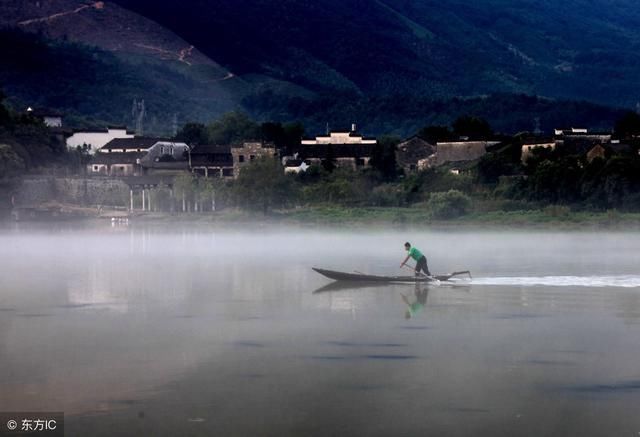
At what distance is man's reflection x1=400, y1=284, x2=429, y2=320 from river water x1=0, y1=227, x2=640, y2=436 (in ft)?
0.37

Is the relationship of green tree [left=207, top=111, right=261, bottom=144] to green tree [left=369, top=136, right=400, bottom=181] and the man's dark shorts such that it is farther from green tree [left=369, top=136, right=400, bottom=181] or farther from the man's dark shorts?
the man's dark shorts

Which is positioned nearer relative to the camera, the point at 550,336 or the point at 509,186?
the point at 550,336

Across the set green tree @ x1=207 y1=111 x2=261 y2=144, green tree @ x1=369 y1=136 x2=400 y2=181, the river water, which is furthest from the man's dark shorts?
green tree @ x1=207 y1=111 x2=261 y2=144

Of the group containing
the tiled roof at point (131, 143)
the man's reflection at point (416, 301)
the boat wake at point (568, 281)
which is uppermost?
the tiled roof at point (131, 143)

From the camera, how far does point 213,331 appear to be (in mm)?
27594

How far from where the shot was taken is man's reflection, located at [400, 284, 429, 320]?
30.9 metres

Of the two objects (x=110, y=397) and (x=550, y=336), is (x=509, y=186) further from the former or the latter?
(x=110, y=397)

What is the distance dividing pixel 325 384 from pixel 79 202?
78598 mm

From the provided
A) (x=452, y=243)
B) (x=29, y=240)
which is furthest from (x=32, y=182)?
(x=452, y=243)

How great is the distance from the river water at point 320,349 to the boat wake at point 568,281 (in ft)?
0.23

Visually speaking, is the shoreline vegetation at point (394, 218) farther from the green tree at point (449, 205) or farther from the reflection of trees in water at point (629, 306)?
the reflection of trees in water at point (629, 306)

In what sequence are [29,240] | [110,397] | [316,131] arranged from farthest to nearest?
[316,131]
[29,240]
[110,397]

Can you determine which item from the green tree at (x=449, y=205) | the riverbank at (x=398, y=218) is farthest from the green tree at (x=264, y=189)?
the green tree at (x=449, y=205)

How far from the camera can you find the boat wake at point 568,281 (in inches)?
1457
